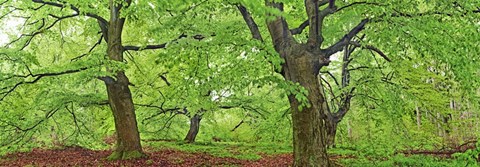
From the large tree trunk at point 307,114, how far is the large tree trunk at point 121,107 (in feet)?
20.7

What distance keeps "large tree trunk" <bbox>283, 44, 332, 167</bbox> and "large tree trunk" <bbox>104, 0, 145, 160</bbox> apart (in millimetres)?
6316

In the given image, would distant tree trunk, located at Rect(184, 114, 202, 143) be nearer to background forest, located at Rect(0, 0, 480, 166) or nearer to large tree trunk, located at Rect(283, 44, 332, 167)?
background forest, located at Rect(0, 0, 480, 166)

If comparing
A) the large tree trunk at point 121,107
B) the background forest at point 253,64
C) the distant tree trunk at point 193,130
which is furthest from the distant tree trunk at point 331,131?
the distant tree trunk at point 193,130

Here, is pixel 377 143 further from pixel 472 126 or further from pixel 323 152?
pixel 472 126

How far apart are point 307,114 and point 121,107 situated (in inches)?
270

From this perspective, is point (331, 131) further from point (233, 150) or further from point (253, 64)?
point (253, 64)

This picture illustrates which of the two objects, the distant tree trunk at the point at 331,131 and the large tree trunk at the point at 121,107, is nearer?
the large tree trunk at the point at 121,107

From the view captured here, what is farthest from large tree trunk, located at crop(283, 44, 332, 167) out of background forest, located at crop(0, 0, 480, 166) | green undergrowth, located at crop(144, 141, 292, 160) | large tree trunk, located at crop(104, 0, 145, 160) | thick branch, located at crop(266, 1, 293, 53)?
large tree trunk, located at crop(104, 0, 145, 160)

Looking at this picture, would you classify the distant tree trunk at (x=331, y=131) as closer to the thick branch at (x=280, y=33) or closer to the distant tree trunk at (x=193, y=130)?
the thick branch at (x=280, y=33)

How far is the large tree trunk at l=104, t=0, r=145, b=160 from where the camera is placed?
41.9ft

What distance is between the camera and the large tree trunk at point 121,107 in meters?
12.8

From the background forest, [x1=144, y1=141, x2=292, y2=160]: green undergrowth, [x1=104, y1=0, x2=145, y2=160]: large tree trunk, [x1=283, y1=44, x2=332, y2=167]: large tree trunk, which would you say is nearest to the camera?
the background forest

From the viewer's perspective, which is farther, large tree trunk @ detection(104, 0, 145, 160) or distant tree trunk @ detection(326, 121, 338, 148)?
distant tree trunk @ detection(326, 121, 338, 148)

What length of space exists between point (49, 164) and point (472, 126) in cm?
2052
